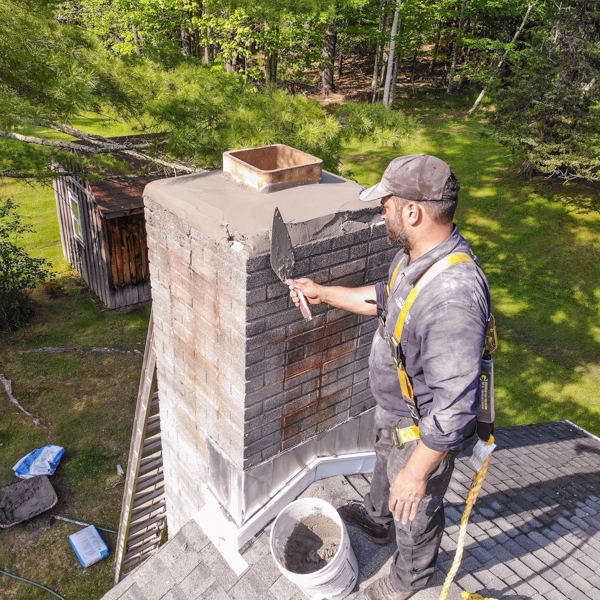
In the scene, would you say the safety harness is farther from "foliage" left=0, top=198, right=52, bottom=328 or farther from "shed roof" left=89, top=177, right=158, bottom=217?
"foliage" left=0, top=198, right=52, bottom=328

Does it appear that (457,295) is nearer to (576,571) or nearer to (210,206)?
(210,206)

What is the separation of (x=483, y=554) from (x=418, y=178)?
2637 millimetres

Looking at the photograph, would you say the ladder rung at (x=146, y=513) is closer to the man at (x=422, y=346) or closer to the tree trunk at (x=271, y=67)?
A: the man at (x=422, y=346)

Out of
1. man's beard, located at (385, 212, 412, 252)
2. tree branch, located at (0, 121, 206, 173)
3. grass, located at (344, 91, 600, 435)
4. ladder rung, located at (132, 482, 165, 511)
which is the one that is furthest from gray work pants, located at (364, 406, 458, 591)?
grass, located at (344, 91, 600, 435)

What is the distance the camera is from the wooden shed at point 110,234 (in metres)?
11.7

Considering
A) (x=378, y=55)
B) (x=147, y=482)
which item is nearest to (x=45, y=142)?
(x=147, y=482)

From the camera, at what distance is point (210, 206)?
272 centimetres

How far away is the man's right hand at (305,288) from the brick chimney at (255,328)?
6 cm

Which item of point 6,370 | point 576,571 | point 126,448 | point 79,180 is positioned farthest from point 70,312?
point 576,571

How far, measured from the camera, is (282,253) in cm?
254

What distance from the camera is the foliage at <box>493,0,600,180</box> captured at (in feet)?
48.4

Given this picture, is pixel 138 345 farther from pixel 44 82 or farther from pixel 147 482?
pixel 147 482

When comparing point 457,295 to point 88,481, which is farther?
point 88,481

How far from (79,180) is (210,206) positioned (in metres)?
10.8
